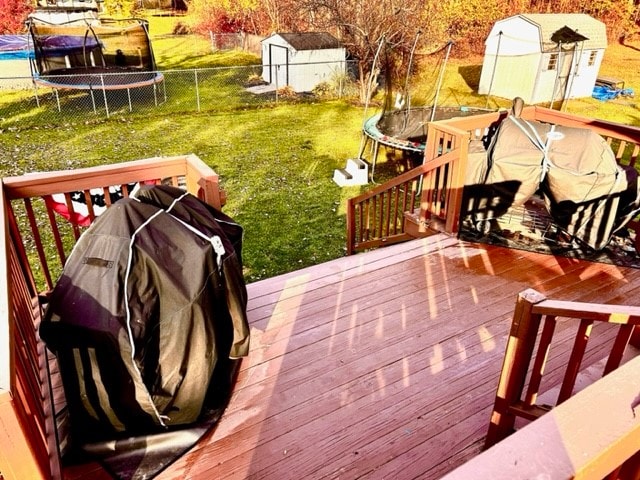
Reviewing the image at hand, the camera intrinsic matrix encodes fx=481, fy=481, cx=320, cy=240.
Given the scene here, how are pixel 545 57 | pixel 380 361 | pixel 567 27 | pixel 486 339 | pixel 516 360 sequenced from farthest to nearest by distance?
pixel 567 27
pixel 545 57
pixel 486 339
pixel 380 361
pixel 516 360

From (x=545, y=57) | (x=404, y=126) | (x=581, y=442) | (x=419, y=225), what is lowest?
(x=404, y=126)

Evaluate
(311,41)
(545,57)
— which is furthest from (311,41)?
(545,57)

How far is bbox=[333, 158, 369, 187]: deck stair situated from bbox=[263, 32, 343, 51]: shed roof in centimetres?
759

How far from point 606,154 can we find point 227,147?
8638 mm

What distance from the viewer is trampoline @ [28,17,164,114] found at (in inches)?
544

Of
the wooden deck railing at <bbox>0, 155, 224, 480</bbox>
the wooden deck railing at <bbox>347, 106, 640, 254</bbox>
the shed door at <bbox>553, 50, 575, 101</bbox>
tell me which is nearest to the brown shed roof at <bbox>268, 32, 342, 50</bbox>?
the shed door at <bbox>553, 50, 575, 101</bbox>

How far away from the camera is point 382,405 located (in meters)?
2.60

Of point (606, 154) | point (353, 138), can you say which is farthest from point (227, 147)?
point (606, 154)

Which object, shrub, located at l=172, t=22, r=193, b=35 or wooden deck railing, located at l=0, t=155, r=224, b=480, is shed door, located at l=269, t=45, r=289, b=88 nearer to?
shrub, located at l=172, t=22, r=193, b=35

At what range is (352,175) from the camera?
9328 millimetres

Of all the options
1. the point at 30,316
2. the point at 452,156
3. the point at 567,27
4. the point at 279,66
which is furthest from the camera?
the point at 279,66

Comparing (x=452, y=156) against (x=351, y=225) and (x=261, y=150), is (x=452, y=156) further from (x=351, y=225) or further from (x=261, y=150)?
(x=261, y=150)

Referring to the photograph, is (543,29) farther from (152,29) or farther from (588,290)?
(152,29)

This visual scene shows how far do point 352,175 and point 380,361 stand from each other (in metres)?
6.71
